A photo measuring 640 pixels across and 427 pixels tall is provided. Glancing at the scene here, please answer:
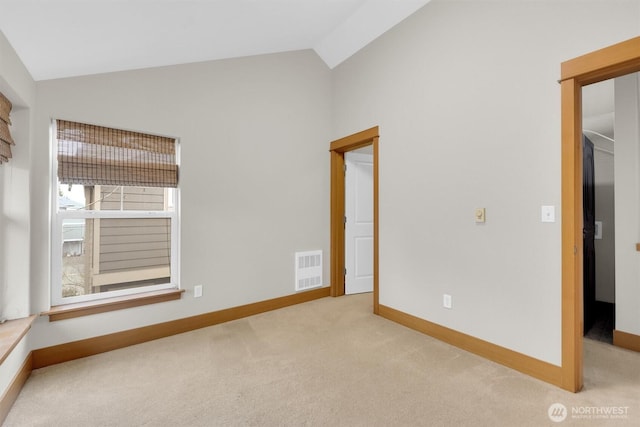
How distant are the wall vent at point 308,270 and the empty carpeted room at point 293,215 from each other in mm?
67

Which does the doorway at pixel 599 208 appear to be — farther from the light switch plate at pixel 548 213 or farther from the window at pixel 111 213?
the window at pixel 111 213

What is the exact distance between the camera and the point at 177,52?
2.44m

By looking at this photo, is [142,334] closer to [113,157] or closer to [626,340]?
[113,157]

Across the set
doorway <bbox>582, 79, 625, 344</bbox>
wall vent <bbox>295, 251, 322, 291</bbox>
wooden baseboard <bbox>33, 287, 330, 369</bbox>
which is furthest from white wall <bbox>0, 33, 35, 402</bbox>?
doorway <bbox>582, 79, 625, 344</bbox>

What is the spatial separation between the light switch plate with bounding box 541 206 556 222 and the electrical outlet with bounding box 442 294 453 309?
3.21 feet

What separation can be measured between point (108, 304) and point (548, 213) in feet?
11.1

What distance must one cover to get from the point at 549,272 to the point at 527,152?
0.84 m

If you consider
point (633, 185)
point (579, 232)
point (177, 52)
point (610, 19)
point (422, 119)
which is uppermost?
point (177, 52)

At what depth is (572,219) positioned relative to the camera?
181cm

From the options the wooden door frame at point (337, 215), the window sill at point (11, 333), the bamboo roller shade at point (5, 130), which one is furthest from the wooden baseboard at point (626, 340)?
the bamboo roller shade at point (5, 130)

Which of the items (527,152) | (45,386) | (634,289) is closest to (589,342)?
(634,289)

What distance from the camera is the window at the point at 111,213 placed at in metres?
2.25

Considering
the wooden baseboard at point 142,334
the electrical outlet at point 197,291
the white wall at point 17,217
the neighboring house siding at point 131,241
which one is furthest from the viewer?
the electrical outlet at point 197,291

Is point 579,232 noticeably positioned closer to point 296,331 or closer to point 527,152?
point 527,152
